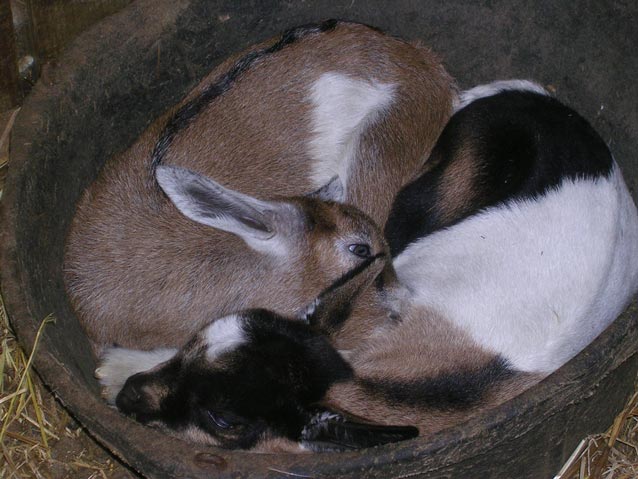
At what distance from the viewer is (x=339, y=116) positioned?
15.2 ft

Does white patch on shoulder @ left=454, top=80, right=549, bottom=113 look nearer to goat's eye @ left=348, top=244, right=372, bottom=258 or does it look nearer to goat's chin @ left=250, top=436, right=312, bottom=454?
goat's eye @ left=348, top=244, right=372, bottom=258

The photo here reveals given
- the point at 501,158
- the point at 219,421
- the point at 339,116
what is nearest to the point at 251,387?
the point at 219,421

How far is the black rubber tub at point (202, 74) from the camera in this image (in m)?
2.96

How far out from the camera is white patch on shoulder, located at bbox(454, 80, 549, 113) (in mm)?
4555

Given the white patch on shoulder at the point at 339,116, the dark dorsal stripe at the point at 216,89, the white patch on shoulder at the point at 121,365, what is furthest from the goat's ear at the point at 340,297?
the dark dorsal stripe at the point at 216,89

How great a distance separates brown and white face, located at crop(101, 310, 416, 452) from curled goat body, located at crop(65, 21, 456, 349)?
49 cm

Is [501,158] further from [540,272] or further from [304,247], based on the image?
[304,247]

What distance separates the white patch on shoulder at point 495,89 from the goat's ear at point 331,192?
33.0 inches

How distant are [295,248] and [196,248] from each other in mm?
466

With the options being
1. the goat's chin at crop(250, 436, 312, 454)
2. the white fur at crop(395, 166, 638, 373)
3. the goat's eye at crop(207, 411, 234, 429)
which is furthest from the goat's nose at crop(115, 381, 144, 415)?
the white fur at crop(395, 166, 638, 373)

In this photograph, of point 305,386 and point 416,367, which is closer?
point 305,386

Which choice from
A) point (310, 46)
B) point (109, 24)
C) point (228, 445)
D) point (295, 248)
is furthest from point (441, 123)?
point (228, 445)

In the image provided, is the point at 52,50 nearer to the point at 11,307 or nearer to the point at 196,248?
the point at 196,248

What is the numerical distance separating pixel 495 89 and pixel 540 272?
1129mm
